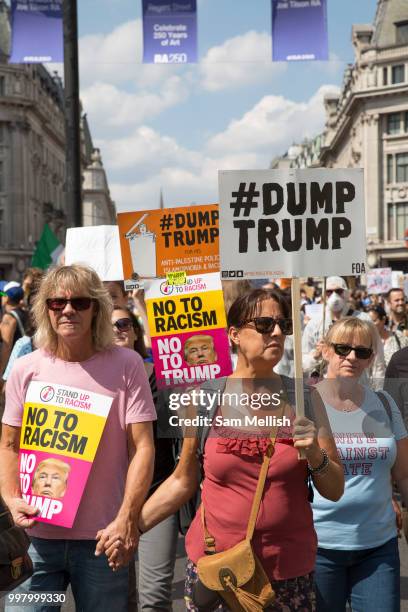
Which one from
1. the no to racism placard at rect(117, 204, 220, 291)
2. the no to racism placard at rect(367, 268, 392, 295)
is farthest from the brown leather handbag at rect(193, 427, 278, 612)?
the no to racism placard at rect(367, 268, 392, 295)

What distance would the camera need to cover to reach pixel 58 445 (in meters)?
3.36

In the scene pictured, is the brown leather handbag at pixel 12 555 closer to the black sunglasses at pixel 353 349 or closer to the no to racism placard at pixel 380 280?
the black sunglasses at pixel 353 349

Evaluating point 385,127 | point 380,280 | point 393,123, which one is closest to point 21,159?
point 385,127

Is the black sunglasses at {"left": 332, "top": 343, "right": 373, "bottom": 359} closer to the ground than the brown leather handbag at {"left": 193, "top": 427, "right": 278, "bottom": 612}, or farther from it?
farther from it

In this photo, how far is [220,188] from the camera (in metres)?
3.34

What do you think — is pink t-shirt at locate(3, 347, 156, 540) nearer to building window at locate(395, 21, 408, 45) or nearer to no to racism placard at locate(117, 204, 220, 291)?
no to racism placard at locate(117, 204, 220, 291)

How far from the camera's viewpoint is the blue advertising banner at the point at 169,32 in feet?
38.1

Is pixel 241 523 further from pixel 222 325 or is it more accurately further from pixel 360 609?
pixel 222 325

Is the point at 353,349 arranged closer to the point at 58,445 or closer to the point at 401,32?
the point at 58,445

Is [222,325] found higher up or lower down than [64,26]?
lower down

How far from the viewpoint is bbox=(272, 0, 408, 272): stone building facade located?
58.0m

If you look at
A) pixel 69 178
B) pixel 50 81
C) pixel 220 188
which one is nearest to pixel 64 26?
pixel 69 178

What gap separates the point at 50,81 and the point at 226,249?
77.8 m

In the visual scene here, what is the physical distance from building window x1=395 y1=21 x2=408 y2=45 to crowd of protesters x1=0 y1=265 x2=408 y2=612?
56739 millimetres
